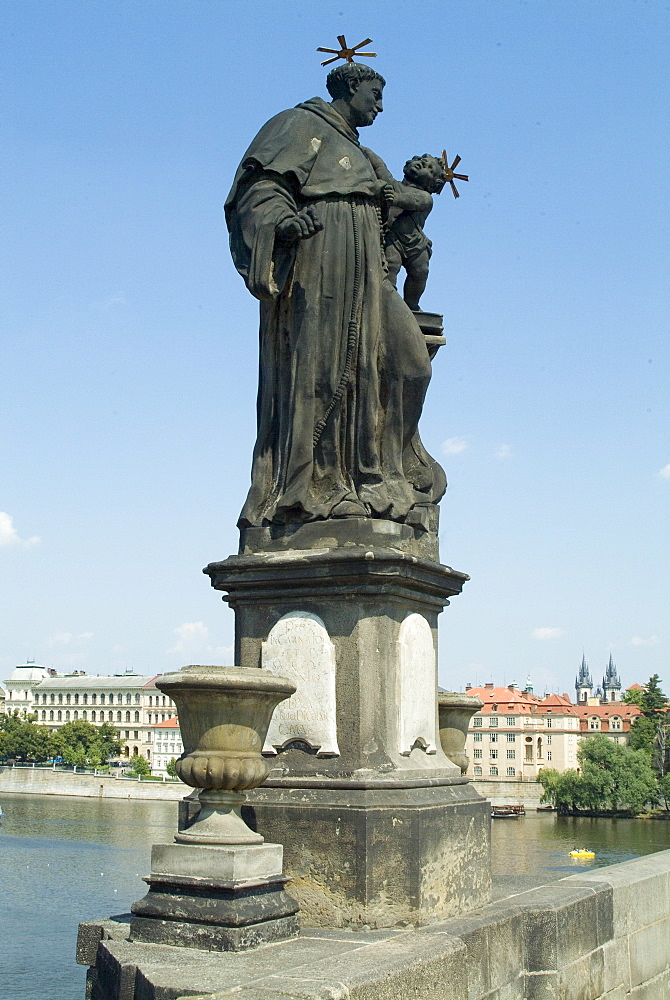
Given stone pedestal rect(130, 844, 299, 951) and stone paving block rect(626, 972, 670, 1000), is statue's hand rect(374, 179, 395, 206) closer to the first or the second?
stone pedestal rect(130, 844, 299, 951)

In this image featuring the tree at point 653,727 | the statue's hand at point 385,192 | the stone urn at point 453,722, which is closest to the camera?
the statue's hand at point 385,192

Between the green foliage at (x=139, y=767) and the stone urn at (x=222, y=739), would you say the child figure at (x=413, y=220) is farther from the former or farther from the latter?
the green foliage at (x=139, y=767)

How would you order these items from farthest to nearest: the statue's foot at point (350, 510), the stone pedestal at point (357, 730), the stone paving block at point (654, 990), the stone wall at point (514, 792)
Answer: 1. the stone wall at point (514, 792)
2. the stone paving block at point (654, 990)
3. the statue's foot at point (350, 510)
4. the stone pedestal at point (357, 730)

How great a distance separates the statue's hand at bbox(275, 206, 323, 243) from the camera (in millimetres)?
5461

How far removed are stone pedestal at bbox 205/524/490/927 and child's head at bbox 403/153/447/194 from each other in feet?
6.48

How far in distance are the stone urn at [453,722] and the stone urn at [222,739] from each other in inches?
73.9

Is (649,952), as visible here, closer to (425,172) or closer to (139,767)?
(425,172)

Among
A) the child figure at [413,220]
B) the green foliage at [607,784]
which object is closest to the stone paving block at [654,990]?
the child figure at [413,220]

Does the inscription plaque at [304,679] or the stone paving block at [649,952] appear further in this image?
the stone paving block at [649,952]

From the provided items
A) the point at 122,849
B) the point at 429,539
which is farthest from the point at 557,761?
the point at 429,539

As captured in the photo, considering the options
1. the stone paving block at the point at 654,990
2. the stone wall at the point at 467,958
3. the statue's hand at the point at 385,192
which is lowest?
the stone paving block at the point at 654,990

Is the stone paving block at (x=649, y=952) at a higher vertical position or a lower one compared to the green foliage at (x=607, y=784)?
higher

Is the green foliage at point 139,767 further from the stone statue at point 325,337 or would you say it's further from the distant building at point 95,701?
the stone statue at point 325,337

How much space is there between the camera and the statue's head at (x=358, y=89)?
237 inches
